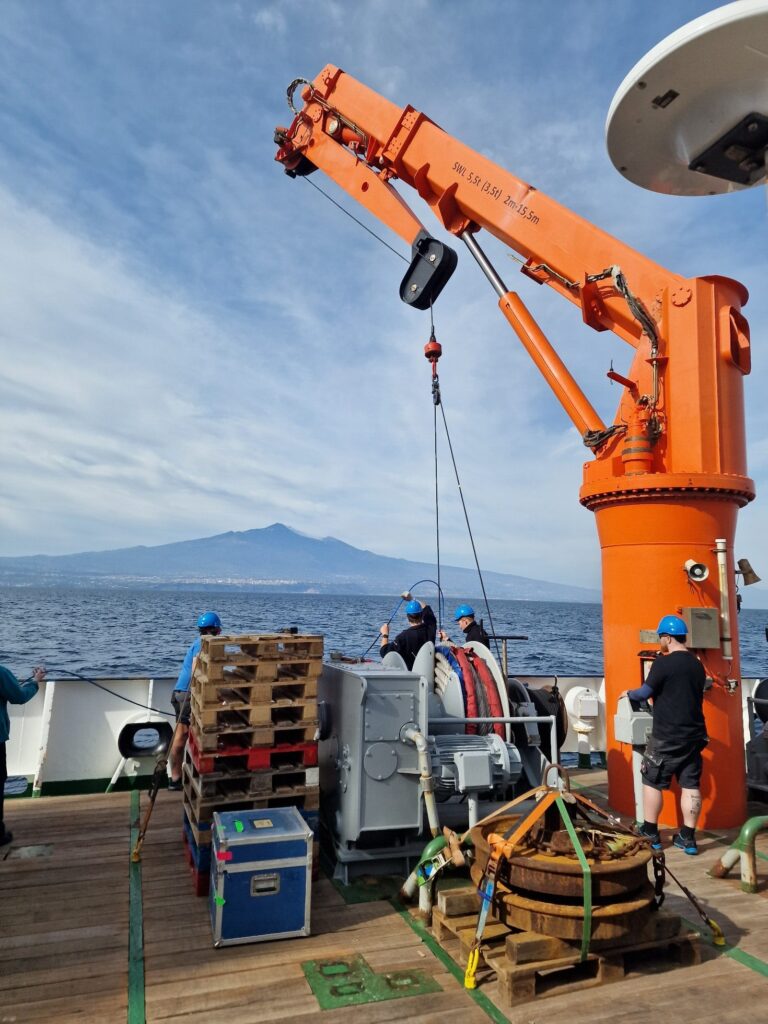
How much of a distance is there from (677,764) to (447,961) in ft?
9.40

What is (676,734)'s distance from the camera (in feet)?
19.6

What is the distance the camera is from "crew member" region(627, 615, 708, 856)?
19.6ft

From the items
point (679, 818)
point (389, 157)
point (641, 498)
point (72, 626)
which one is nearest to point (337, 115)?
point (389, 157)

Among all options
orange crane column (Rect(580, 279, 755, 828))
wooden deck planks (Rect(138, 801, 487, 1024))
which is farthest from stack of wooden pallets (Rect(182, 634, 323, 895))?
orange crane column (Rect(580, 279, 755, 828))

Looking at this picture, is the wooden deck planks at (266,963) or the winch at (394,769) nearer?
the wooden deck planks at (266,963)

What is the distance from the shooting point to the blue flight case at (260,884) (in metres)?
4.36

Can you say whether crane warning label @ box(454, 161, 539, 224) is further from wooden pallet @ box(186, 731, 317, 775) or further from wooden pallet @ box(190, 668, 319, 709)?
wooden pallet @ box(186, 731, 317, 775)

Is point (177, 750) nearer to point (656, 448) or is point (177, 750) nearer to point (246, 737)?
point (246, 737)

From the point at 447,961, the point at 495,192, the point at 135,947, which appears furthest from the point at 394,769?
the point at 495,192

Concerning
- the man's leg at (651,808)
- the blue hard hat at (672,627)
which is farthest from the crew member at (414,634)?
the man's leg at (651,808)

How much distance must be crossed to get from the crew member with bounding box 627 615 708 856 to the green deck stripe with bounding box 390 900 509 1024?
245cm

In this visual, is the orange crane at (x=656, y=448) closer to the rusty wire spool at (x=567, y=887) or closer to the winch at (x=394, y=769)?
the winch at (x=394, y=769)

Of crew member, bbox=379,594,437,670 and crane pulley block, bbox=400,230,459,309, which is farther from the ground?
crane pulley block, bbox=400,230,459,309

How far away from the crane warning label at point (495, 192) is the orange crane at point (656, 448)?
16mm
